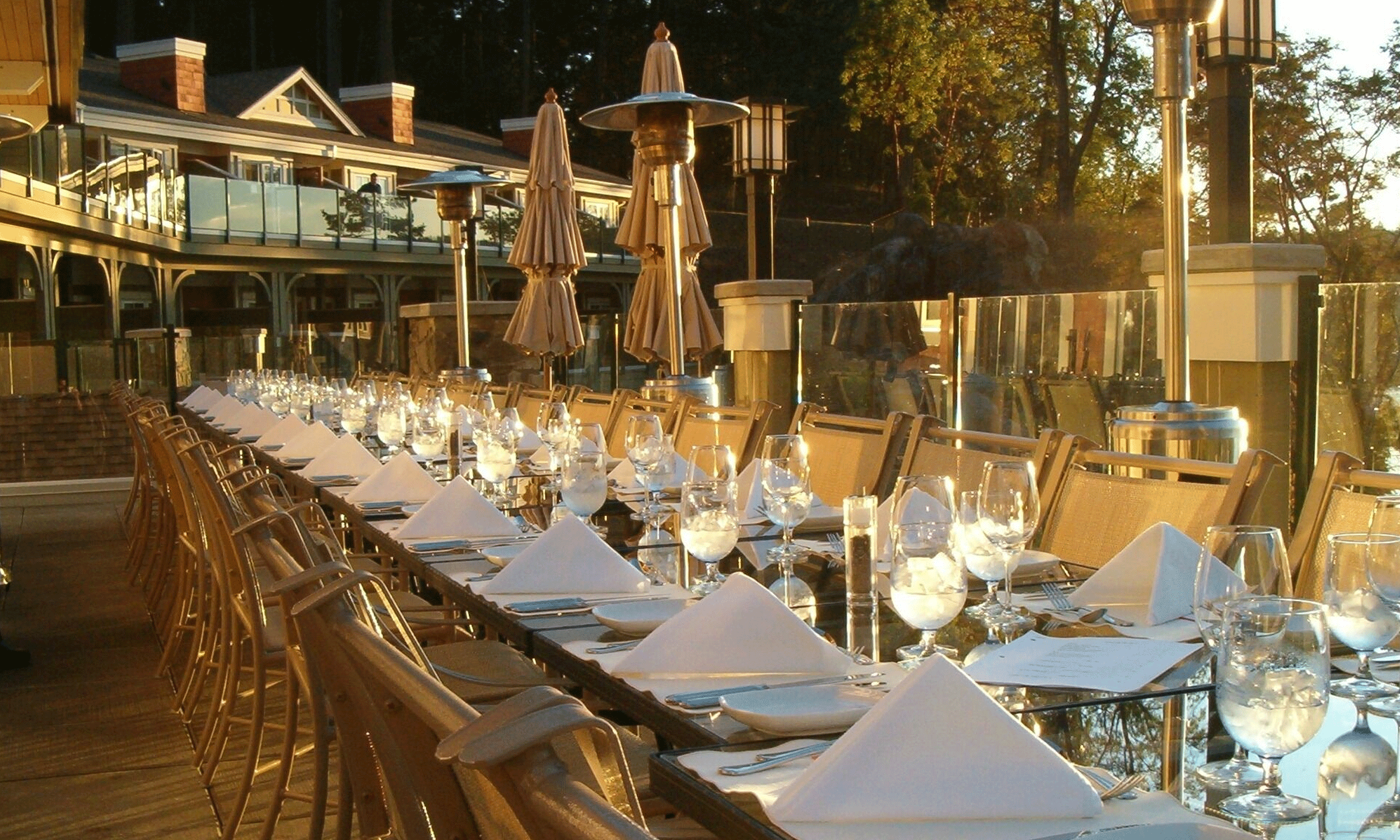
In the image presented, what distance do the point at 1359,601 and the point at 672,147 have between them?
288 inches

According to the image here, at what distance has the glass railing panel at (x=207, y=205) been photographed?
23.4m

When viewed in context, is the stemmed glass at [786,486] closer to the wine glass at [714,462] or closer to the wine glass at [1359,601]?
the wine glass at [714,462]

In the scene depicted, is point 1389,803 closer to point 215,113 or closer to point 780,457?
point 780,457

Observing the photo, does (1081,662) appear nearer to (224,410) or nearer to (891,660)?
(891,660)

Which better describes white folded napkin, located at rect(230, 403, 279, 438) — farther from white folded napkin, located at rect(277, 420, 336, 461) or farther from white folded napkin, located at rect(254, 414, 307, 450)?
white folded napkin, located at rect(277, 420, 336, 461)

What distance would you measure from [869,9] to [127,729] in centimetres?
3197

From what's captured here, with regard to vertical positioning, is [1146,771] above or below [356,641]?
below

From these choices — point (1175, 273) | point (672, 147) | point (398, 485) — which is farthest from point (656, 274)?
point (398, 485)

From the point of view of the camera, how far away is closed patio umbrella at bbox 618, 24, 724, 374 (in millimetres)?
10328

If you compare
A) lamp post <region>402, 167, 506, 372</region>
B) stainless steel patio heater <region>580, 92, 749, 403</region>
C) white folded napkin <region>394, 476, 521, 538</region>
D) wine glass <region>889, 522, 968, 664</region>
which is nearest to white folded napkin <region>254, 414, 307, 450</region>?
white folded napkin <region>394, 476, 521, 538</region>

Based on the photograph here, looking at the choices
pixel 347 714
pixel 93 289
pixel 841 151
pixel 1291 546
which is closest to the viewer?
pixel 347 714

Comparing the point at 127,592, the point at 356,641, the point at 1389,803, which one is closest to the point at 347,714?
the point at 356,641

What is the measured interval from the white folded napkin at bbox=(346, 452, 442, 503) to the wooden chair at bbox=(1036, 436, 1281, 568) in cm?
165

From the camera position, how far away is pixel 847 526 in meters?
2.25
